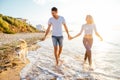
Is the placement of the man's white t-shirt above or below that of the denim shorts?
above

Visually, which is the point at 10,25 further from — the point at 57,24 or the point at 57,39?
the point at 57,24

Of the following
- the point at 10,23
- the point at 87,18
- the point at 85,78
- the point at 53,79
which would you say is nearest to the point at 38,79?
the point at 53,79

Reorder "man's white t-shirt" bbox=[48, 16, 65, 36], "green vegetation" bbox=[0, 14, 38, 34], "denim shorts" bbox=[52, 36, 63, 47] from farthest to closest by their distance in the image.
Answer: "green vegetation" bbox=[0, 14, 38, 34] → "denim shorts" bbox=[52, 36, 63, 47] → "man's white t-shirt" bbox=[48, 16, 65, 36]

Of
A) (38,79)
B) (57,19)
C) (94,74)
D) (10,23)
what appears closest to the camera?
(38,79)

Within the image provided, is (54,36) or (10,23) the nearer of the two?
(54,36)

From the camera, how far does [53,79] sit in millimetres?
7062

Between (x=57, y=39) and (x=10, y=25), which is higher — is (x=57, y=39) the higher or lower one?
the lower one

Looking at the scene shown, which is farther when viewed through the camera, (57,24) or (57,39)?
(57,39)

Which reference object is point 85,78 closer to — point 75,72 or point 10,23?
point 75,72

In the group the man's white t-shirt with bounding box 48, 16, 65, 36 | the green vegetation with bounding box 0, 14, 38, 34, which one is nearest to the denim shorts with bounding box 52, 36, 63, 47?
the man's white t-shirt with bounding box 48, 16, 65, 36

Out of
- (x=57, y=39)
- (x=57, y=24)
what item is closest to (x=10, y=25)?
(x=57, y=39)

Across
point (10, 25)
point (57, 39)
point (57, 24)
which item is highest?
point (10, 25)

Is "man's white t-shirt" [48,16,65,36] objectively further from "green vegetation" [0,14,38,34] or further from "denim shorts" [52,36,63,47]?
"green vegetation" [0,14,38,34]

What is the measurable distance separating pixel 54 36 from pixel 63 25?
0.62 m
